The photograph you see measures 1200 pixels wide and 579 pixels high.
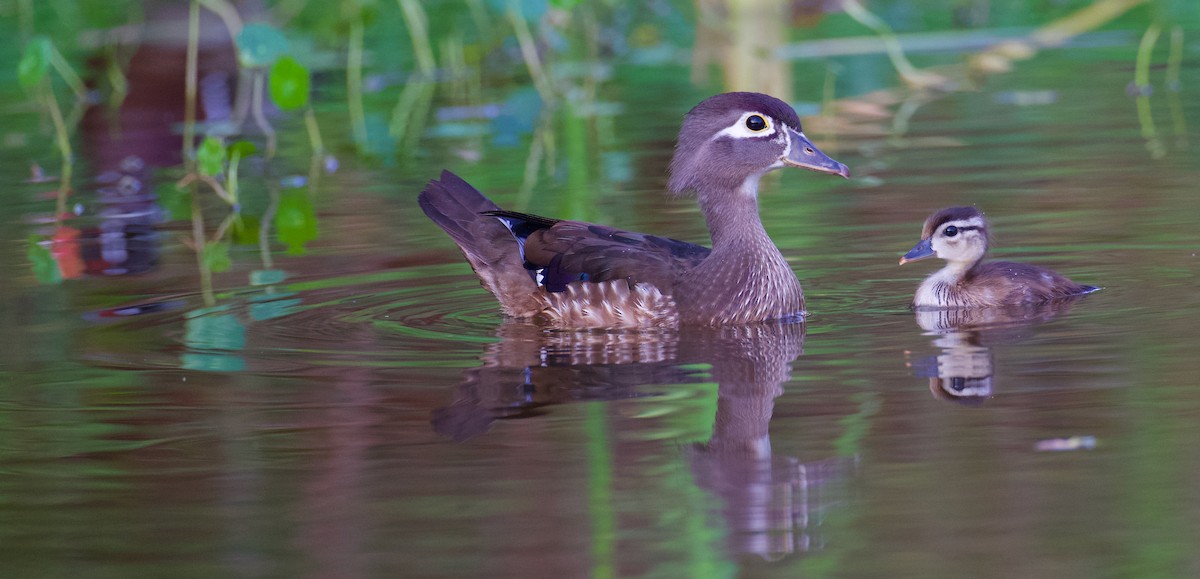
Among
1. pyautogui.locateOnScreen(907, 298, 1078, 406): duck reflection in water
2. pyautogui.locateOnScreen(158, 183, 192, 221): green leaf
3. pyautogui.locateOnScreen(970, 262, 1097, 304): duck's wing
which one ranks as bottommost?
pyautogui.locateOnScreen(907, 298, 1078, 406): duck reflection in water

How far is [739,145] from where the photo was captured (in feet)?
25.7

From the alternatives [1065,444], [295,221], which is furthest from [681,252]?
[295,221]

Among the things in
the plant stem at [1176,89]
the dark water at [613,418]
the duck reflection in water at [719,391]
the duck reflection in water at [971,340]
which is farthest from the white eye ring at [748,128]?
the plant stem at [1176,89]

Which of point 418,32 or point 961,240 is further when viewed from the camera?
point 418,32

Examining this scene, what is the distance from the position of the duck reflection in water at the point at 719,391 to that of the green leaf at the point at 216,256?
1.97 metres

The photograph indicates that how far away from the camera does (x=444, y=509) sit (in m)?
4.76

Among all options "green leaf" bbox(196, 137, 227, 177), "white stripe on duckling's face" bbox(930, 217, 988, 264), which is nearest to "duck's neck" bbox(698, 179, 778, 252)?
"white stripe on duckling's face" bbox(930, 217, 988, 264)

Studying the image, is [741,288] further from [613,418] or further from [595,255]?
[613,418]

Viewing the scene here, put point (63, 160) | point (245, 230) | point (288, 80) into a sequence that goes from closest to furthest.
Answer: point (245, 230), point (288, 80), point (63, 160)

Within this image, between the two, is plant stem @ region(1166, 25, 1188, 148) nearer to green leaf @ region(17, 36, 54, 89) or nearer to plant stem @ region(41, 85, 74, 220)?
plant stem @ region(41, 85, 74, 220)

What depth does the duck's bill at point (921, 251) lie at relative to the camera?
789cm

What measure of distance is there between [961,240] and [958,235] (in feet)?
0.12

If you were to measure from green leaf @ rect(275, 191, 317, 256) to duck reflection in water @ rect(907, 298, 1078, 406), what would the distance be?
361cm

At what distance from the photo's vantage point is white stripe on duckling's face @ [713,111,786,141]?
7816mm
